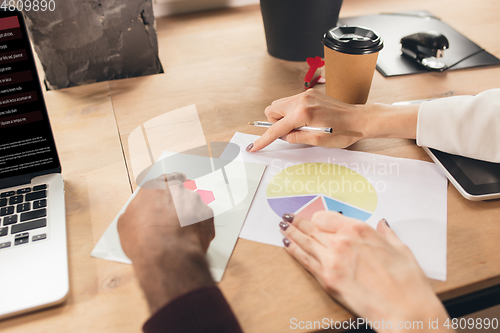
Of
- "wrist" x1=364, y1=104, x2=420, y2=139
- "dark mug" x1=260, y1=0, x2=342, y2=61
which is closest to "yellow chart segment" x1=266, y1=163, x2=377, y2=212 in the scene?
"wrist" x1=364, y1=104, x2=420, y2=139

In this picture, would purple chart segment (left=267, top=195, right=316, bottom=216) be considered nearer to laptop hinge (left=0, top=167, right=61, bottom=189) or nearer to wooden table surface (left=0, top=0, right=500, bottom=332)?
wooden table surface (left=0, top=0, right=500, bottom=332)

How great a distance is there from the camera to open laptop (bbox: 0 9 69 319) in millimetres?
449

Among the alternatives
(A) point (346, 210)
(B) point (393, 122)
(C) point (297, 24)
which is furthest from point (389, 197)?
(C) point (297, 24)

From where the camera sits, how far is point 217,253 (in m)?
0.50

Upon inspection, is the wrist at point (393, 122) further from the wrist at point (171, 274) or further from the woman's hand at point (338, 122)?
the wrist at point (171, 274)

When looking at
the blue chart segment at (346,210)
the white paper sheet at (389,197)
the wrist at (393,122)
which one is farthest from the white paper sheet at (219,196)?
the wrist at (393,122)

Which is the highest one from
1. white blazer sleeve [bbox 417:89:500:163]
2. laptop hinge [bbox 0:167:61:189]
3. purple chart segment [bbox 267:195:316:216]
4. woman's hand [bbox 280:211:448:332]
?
laptop hinge [bbox 0:167:61:189]

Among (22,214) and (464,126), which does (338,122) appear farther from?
(22,214)

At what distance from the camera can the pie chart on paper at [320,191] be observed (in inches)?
21.5

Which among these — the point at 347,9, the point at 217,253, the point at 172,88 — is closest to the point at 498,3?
the point at 347,9

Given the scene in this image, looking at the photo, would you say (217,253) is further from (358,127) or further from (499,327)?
(499,327)

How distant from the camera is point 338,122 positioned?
0.67m

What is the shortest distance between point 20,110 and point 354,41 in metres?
0.61

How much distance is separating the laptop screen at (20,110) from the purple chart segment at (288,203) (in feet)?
1.25
